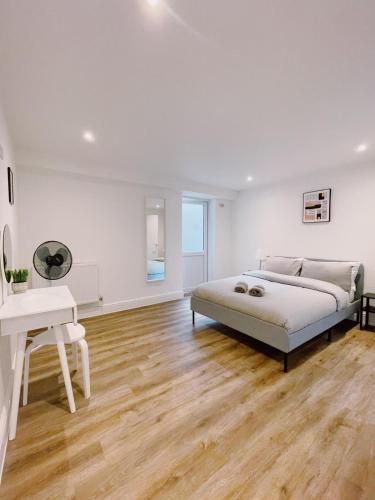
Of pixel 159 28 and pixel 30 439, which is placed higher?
pixel 159 28

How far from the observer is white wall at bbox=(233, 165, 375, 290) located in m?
3.30

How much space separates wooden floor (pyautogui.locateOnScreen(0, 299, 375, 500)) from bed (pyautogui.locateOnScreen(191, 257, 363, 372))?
1.02 feet

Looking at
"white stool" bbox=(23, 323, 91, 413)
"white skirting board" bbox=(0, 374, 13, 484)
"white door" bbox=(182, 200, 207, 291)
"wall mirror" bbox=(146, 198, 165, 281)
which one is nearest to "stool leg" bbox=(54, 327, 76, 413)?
"white stool" bbox=(23, 323, 91, 413)

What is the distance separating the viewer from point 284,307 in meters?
2.30

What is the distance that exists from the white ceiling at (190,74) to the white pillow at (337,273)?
1.57 metres

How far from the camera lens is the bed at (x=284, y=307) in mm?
2195

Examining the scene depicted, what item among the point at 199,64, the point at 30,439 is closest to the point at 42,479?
the point at 30,439

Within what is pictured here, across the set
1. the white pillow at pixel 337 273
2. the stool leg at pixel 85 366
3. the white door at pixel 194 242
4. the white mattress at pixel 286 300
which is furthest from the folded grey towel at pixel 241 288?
the white door at pixel 194 242

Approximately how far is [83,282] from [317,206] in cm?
406

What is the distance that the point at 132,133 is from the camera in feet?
7.93

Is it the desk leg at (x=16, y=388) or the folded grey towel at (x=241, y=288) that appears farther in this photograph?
the folded grey towel at (x=241, y=288)

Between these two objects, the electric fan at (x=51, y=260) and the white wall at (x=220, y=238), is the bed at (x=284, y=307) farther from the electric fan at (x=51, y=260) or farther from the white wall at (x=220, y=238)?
the white wall at (x=220, y=238)

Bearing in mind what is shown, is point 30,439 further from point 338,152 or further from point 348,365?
point 338,152

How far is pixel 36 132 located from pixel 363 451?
387 centimetres
